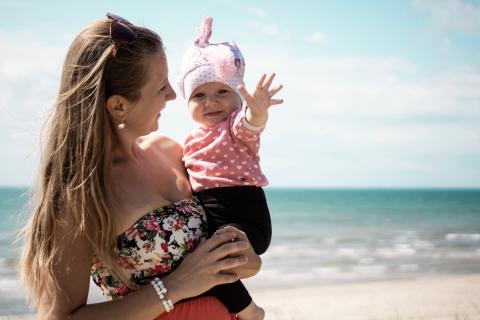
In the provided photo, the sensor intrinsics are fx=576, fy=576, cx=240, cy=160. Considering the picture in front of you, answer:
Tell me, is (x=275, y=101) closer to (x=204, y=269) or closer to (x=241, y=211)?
(x=241, y=211)

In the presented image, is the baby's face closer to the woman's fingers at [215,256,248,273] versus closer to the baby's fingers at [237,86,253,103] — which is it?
the baby's fingers at [237,86,253,103]

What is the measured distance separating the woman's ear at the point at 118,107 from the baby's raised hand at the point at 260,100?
0.52m

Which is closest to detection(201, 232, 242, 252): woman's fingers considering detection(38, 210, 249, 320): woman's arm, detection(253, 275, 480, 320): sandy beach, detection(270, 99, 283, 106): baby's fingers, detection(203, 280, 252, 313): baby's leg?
detection(38, 210, 249, 320): woman's arm

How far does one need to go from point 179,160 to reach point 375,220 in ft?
93.5

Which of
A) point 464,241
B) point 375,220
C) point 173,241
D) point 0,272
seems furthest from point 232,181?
point 375,220

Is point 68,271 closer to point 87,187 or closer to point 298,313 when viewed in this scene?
point 87,187

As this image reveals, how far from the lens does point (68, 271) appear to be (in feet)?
7.11

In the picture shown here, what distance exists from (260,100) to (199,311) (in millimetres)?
963

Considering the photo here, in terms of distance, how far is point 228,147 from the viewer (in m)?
2.83

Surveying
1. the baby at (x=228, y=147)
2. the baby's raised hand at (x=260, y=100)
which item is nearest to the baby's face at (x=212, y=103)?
the baby at (x=228, y=147)

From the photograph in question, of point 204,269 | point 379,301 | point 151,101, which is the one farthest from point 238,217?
point 379,301

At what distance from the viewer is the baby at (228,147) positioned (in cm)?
262

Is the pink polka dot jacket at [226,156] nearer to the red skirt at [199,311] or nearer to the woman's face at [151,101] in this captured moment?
the woman's face at [151,101]

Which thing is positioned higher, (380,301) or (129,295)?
(129,295)
